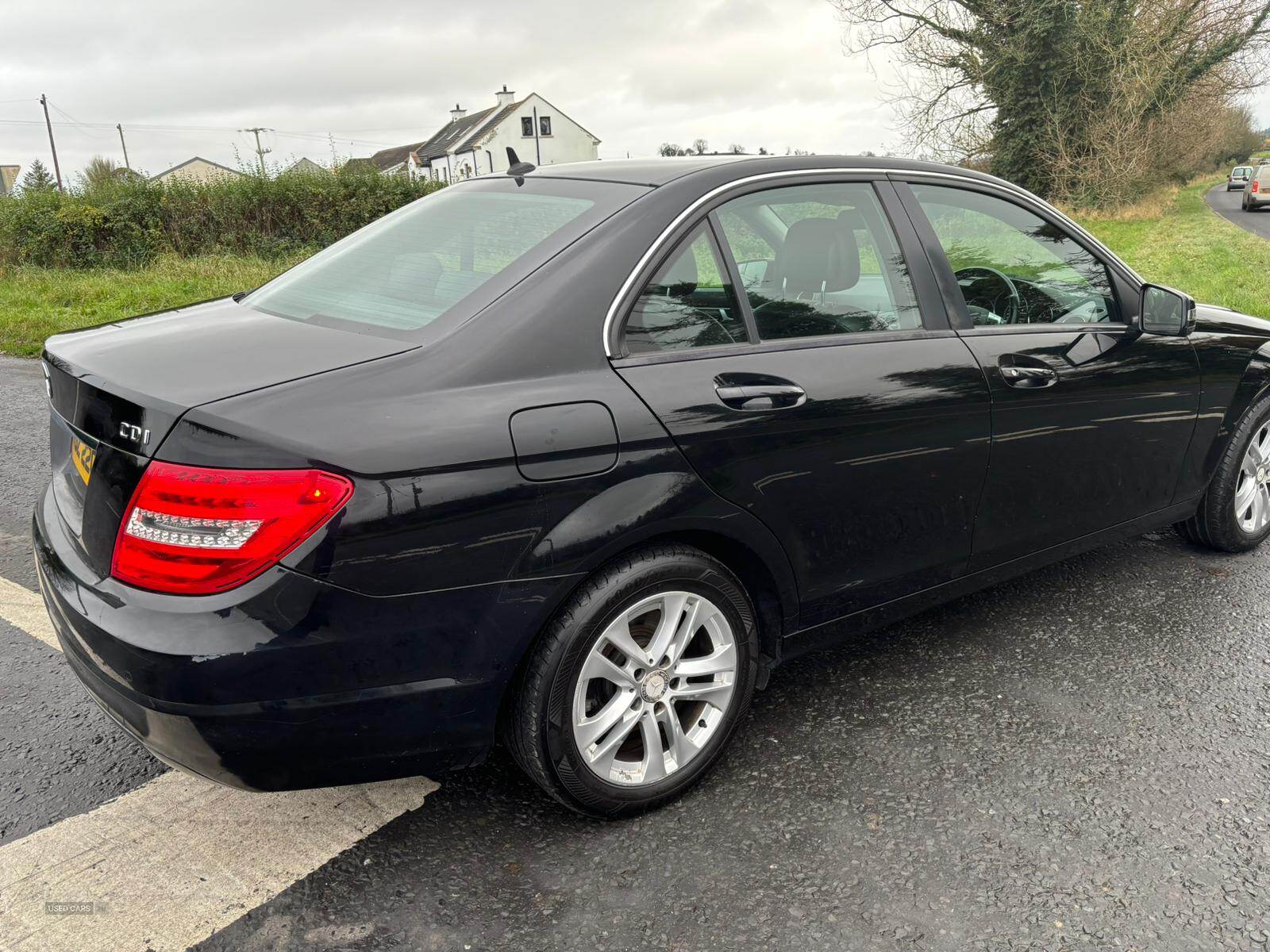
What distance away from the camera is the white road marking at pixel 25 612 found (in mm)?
3530

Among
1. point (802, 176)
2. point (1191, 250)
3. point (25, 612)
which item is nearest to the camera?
point (802, 176)

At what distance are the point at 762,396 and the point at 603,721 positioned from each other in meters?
0.91

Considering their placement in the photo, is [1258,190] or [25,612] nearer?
[25,612]

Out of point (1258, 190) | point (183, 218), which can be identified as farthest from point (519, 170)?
point (1258, 190)

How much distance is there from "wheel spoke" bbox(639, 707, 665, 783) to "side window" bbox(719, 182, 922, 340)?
1.04 meters

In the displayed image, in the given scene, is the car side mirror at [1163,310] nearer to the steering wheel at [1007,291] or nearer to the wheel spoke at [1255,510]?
the steering wheel at [1007,291]

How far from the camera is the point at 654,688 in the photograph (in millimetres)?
2512

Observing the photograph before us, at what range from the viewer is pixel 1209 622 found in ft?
12.1

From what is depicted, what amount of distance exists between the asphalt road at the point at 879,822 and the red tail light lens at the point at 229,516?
81 cm

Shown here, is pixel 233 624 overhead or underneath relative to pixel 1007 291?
underneath

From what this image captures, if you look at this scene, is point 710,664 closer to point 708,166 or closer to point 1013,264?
point 708,166

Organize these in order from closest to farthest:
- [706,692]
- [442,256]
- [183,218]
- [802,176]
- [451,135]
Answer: [706,692], [442,256], [802,176], [183,218], [451,135]

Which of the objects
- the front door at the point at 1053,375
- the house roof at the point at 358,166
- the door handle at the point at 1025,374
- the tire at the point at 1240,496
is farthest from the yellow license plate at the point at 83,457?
the house roof at the point at 358,166

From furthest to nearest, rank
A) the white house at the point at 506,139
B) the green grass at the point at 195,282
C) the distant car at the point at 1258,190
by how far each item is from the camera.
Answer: the white house at the point at 506,139 < the distant car at the point at 1258,190 < the green grass at the point at 195,282
